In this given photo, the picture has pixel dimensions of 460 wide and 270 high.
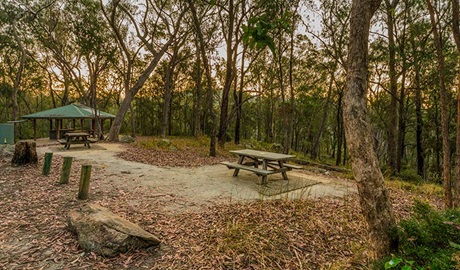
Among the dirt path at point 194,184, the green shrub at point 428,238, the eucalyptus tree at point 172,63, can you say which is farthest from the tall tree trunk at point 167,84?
the green shrub at point 428,238

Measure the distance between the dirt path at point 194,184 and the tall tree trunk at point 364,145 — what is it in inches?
85.4

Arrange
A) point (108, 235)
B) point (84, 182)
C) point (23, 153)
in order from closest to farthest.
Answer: point (108, 235) → point (84, 182) → point (23, 153)

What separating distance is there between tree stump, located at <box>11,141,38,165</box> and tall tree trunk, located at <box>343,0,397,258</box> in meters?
7.61

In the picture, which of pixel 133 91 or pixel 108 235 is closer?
pixel 108 235

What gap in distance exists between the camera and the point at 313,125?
24.9 meters

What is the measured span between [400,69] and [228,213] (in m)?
11.6

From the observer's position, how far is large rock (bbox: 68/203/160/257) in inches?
106

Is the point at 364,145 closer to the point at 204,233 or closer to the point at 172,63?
the point at 204,233

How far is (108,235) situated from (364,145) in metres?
2.74

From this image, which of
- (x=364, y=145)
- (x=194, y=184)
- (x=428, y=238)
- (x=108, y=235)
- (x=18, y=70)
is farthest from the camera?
(x=18, y=70)

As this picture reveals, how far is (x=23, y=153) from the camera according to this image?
21.6 feet

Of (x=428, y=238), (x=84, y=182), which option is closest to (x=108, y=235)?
(x=84, y=182)

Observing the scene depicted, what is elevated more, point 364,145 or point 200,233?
point 364,145

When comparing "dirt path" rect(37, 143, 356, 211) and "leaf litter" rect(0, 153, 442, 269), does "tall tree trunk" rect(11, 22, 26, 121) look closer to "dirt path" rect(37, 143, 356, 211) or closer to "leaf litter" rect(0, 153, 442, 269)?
"dirt path" rect(37, 143, 356, 211)
